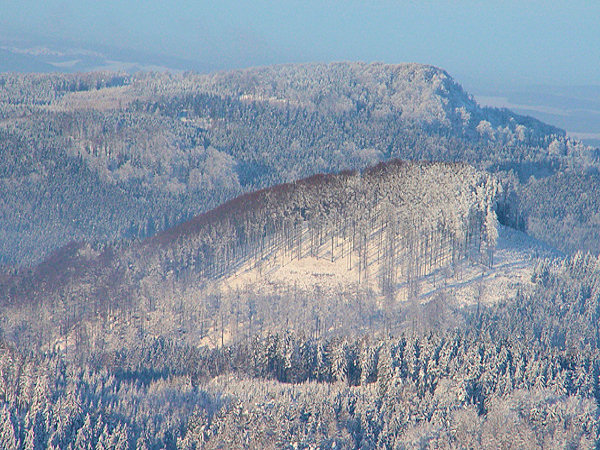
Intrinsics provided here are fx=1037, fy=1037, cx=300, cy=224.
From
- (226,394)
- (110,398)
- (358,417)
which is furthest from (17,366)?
(358,417)

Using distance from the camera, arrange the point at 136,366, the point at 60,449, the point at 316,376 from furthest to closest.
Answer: the point at 136,366, the point at 316,376, the point at 60,449

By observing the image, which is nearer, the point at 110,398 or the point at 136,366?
the point at 110,398

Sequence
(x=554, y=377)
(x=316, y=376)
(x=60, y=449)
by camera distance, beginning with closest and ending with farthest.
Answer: (x=60, y=449) < (x=554, y=377) < (x=316, y=376)

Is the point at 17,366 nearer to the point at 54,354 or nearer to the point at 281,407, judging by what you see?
the point at 54,354

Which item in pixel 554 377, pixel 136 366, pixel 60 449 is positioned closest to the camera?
pixel 60 449

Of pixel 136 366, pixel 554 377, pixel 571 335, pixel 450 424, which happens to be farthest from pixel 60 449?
pixel 571 335

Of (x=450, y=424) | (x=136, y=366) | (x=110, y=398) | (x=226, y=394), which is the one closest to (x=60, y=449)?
(x=110, y=398)

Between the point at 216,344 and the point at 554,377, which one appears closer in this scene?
the point at 554,377

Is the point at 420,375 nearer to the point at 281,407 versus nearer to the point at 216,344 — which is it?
the point at 281,407

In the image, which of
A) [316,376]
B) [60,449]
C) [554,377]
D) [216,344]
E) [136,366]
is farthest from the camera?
[216,344]

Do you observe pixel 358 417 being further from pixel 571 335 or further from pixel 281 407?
pixel 571 335
